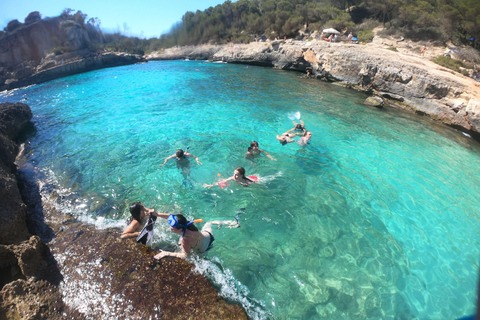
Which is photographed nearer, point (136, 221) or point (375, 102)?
point (136, 221)

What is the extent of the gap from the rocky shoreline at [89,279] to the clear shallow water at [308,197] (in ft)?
1.60

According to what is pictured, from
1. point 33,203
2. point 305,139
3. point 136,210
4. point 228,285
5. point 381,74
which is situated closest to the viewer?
point 228,285

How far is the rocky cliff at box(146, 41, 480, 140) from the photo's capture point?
12.1 meters

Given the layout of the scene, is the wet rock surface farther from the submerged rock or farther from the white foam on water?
the submerged rock

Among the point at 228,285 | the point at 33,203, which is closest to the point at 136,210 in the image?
the point at 228,285

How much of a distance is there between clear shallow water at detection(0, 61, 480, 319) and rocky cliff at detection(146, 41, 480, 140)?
1.48 meters

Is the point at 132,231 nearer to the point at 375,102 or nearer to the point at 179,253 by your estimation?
the point at 179,253

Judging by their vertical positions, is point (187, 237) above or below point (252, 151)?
above

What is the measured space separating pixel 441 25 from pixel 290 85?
51.5 ft

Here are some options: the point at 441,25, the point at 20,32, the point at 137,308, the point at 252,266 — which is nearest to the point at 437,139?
the point at 252,266

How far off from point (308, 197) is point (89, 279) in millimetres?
5423

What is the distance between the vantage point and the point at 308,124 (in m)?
11.2

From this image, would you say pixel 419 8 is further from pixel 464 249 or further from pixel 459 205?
pixel 464 249

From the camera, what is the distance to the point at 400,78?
15.1m
